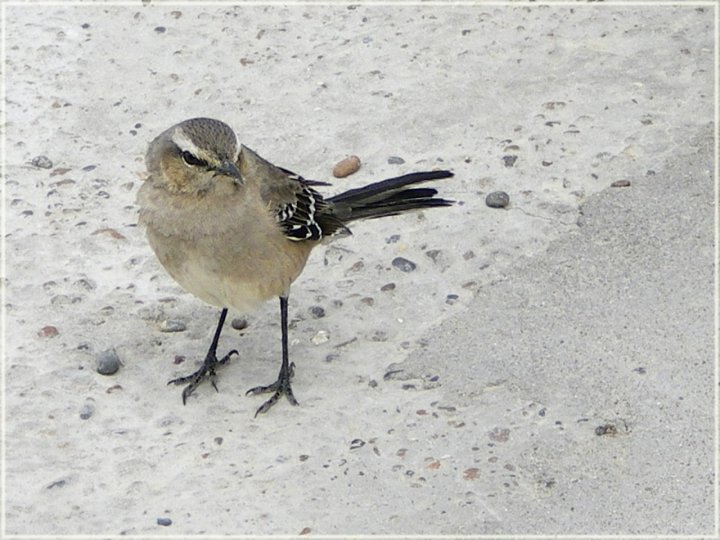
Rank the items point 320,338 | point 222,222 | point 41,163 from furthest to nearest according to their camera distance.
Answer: point 41,163 < point 320,338 < point 222,222

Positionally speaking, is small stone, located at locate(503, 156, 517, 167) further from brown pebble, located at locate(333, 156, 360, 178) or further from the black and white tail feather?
the black and white tail feather

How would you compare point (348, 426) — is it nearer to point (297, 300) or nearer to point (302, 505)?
point (302, 505)

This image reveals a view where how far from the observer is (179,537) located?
20.0ft

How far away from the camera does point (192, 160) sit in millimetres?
6707

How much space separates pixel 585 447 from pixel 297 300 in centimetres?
217

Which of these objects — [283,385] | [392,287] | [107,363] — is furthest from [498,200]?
[107,363]

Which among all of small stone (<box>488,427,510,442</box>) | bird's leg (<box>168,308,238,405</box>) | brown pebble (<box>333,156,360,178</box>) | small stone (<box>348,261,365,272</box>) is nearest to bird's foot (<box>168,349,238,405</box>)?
bird's leg (<box>168,308,238,405</box>)

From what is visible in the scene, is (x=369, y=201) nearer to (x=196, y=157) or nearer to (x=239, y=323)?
(x=239, y=323)

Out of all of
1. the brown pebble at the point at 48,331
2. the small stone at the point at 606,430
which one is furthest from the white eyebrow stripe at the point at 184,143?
the small stone at the point at 606,430

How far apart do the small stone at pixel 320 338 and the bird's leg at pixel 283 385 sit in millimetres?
342

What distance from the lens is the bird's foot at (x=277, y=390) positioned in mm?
7078

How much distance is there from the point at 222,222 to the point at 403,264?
1.66 meters

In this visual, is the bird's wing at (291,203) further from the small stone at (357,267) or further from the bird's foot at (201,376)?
the bird's foot at (201,376)

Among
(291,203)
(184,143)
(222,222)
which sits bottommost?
(291,203)
